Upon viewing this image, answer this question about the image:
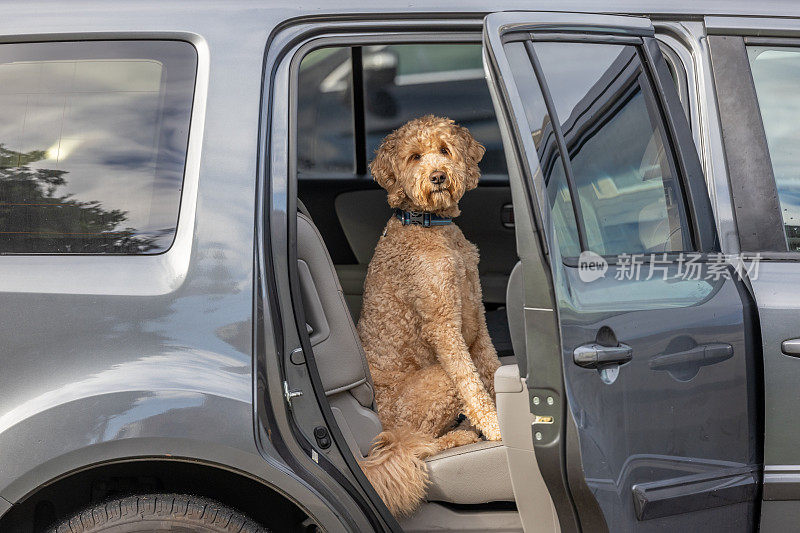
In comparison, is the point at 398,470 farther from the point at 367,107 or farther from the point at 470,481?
the point at 367,107

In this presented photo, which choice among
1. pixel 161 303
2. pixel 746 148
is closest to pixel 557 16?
pixel 746 148

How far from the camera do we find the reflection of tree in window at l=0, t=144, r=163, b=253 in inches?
65.0

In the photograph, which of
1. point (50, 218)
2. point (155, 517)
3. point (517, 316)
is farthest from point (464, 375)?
point (50, 218)

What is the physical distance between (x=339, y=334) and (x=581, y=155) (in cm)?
79

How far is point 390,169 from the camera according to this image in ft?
8.12

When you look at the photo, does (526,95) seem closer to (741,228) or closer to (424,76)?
(741,228)

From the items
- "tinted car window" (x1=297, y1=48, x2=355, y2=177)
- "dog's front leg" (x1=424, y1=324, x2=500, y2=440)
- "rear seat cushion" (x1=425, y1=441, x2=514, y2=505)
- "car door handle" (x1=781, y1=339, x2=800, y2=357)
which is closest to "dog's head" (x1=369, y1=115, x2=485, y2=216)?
"dog's front leg" (x1=424, y1=324, x2=500, y2=440)

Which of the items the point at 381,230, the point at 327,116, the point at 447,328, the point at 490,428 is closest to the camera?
the point at 490,428

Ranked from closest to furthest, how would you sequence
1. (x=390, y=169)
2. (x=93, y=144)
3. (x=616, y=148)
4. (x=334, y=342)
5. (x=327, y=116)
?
(x=93, y=144), (x=616, y=148), (x=334, y=342), (x=390, y=169), (x=327, y=116)

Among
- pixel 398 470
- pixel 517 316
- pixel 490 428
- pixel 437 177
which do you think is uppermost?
pixel 437 177

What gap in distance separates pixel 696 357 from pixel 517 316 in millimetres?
408

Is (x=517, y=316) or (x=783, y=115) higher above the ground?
(x=783, y=115)

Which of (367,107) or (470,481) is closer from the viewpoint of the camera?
(470,481)

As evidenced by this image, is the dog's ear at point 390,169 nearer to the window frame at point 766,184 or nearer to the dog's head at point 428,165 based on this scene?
the dog's head at point 428,165
